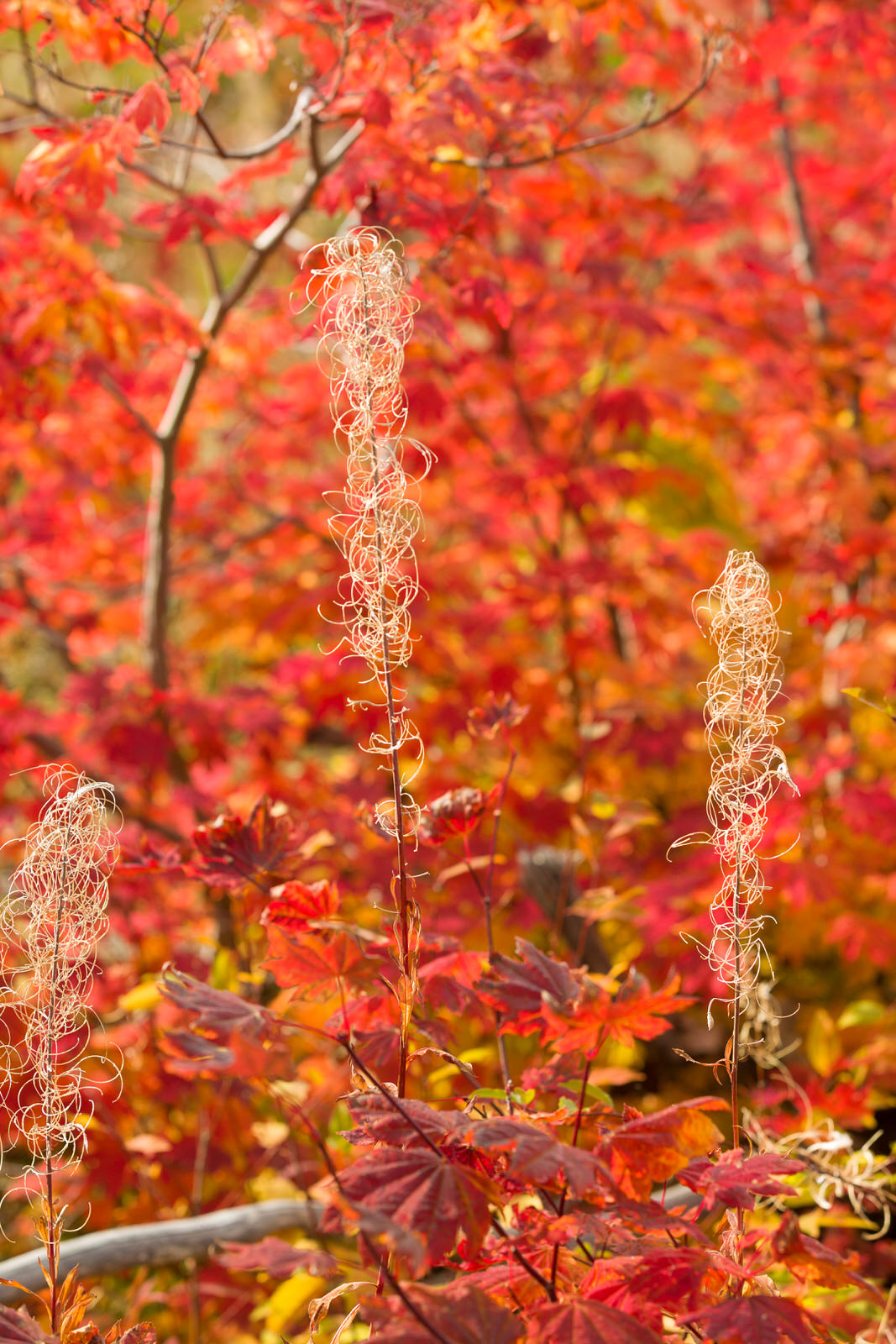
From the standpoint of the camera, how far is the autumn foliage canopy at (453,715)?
38.3 inches

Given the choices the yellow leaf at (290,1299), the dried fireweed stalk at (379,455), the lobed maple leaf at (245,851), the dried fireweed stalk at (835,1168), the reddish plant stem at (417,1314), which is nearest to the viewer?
the reddish plant stem at (417,1314)

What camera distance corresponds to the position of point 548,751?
3.43 m

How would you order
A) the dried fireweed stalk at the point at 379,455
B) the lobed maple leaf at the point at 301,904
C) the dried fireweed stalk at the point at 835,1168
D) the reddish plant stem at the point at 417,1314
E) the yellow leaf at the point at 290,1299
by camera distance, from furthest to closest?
the yellow leaf at the point at 290,1299 < the dried fireweed stalk at the point at 835,1168 < the lobed maple leaf at the point at 301,904 < the dried fireweed stalk at the point at 379,455 < the reddish plant stem at the point at 417,1314

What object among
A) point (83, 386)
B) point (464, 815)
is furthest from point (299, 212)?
point (464, 815)

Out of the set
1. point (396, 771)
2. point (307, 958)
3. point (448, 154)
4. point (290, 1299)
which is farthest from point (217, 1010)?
point (448, 154)

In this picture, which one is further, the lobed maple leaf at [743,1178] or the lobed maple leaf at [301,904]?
the lobed maple leaf at [301,904]

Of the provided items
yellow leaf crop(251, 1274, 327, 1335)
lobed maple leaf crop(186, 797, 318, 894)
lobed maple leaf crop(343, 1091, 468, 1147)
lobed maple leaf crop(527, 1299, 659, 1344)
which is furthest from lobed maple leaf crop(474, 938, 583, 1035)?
yellow leaf crop(251, 1274, 327, 1335)

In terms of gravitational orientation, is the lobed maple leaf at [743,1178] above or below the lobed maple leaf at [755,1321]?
above

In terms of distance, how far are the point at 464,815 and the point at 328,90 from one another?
4.84ft

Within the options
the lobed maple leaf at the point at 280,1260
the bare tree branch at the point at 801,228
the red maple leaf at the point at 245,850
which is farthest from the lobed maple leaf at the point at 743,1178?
the bare tree branch at the point at 801,228

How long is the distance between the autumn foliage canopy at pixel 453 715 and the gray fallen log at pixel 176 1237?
2 cm

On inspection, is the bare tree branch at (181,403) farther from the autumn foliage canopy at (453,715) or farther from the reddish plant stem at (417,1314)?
the reddish plant stem at (417,1314)

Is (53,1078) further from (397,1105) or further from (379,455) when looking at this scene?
(379,455)

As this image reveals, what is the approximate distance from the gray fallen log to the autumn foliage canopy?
2 centimetres
